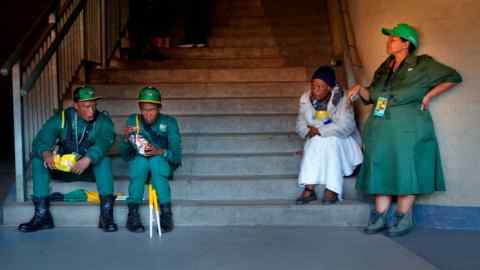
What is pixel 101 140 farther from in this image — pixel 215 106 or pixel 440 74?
pixel 440 74

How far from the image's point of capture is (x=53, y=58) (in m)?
5.30

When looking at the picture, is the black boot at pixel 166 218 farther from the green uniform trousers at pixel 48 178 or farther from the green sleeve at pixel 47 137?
the green sleeve at pixel 47 137

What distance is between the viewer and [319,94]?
15.0 ft

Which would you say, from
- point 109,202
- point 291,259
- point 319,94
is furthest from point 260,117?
point 291,259

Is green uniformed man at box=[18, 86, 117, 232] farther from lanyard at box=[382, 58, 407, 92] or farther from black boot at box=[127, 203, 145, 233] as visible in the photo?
lanyard at box=[382, 58, 407, 92]

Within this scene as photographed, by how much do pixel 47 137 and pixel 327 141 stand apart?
210 centimetres

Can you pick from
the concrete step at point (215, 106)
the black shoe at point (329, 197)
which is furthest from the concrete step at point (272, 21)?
the black shoe at point (329, 197)

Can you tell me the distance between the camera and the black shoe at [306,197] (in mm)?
4477

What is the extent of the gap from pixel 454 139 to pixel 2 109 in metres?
7.27

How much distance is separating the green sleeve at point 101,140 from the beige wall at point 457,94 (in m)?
2.39

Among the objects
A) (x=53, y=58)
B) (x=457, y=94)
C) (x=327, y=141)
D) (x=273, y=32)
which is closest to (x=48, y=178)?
(x=53, y=58)

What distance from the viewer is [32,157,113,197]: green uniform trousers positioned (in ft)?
14.2

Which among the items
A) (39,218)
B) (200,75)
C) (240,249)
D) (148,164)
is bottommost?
(240,249)

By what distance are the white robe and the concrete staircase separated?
6.9 inches
